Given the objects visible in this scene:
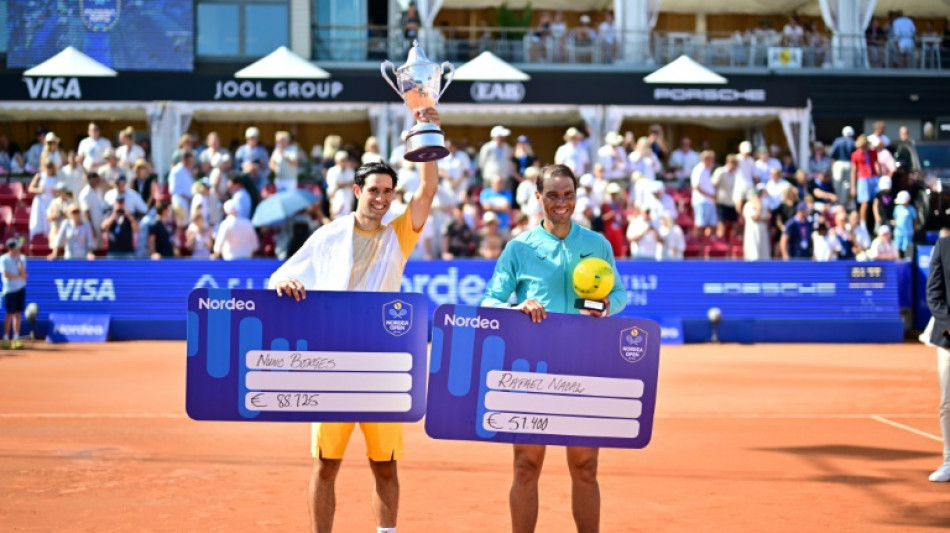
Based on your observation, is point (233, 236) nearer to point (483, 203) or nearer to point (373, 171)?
point (483, 203)

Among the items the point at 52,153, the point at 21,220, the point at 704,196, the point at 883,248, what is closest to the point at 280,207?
the point at 52,153

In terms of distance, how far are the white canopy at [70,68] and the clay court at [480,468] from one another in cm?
1356

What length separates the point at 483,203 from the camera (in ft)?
76.7

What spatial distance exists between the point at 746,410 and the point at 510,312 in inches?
315

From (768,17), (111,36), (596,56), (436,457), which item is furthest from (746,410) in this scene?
(768,17)

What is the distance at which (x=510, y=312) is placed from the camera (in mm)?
6223

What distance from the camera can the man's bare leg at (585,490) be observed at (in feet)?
20.9

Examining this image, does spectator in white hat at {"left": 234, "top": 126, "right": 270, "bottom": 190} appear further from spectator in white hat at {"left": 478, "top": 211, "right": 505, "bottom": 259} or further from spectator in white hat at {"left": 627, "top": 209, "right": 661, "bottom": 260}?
Answer: spectator in white hat at {"left": 627, "top": 209, "right": 661, "bottom": 260}

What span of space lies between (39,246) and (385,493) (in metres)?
19.0

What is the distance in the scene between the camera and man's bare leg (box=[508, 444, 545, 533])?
20.7 feet

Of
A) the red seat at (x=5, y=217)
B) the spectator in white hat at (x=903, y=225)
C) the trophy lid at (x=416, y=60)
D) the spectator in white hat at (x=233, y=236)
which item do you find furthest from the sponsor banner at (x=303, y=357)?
the red seat at (x=5, y=217)

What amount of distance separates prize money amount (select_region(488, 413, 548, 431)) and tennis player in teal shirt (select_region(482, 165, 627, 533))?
4.8 inches

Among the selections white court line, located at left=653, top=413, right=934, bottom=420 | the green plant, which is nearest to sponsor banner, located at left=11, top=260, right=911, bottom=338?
white court line, located at left=653, top=413, right=934, bottom=420

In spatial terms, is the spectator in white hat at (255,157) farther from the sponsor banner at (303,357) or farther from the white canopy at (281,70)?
the sponsor banner at (303,357)
